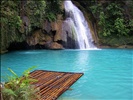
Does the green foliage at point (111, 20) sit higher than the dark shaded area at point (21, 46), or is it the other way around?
the green foliage at point (111, 20)

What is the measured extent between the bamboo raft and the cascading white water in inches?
438

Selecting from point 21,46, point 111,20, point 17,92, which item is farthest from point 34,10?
point 17,92

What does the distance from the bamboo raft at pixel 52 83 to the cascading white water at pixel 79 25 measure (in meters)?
11.1

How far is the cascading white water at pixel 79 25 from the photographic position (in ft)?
65.7

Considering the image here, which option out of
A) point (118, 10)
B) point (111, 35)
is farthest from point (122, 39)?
point (118, 10)

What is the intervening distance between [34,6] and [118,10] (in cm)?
776

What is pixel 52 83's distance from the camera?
7426 millimetres

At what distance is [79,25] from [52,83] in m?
13.8

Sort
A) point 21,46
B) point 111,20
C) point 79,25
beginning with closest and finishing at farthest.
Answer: point 21,46
point 79,25
point 111,20

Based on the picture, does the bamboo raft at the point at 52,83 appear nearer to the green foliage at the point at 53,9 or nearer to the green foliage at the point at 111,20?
the green foliage at the point at 53,9

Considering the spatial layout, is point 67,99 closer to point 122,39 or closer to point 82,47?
point 82,47

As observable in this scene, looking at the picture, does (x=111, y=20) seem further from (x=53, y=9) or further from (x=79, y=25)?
(x=53, y=9)

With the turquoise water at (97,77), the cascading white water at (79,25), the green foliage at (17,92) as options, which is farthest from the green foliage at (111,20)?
the green foliage at (17,92)

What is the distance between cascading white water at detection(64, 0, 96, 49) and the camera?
20031 mm
